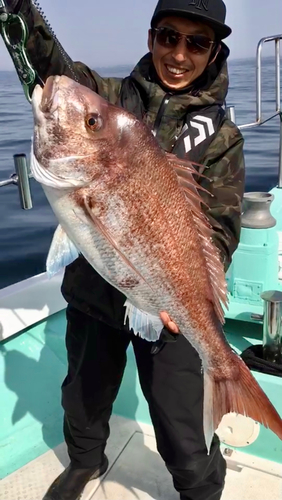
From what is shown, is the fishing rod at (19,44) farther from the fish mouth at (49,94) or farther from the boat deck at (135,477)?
the boat deck at (135,477)

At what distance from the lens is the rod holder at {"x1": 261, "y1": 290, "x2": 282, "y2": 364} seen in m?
2.97

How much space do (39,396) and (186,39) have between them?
2241 mm

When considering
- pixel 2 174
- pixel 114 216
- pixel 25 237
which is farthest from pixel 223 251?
pixel 2 174

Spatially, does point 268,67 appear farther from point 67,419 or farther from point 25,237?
point 67,419

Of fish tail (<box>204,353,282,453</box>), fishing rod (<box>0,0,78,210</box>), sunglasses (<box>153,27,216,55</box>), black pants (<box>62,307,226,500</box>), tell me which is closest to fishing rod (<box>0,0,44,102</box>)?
fishing rod (<box>0,0,78,210</box>)

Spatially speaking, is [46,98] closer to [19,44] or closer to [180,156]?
[19,44]

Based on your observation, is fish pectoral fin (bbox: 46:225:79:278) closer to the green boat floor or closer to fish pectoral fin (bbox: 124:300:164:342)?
fish pectoral fin (bbox: 124:300:164:342)

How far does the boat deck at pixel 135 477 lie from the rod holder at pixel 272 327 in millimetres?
581

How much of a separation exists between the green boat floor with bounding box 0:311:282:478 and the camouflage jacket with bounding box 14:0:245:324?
0.96m

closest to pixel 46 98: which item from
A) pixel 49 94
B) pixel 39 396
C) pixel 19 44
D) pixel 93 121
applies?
pixel 49 94

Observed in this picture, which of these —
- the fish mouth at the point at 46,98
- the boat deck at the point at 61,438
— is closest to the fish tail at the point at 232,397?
the boat deck at the point at 61,438

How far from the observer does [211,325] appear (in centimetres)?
196

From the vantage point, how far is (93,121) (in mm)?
1645

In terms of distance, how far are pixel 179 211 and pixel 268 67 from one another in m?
27.2
